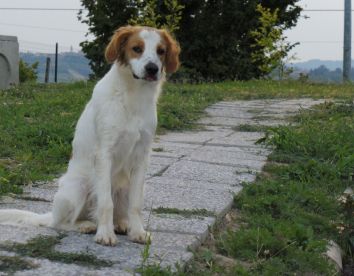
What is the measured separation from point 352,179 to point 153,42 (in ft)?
8.42

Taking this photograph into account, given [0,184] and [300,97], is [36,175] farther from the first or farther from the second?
[300,97]

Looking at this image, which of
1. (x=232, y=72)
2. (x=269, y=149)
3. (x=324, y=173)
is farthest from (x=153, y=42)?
(x=232, y=72)

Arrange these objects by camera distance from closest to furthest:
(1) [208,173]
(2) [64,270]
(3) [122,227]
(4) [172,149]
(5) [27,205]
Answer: (2) [64,270] → (3) [122,227] → (5) [27,205] → (1) [208,173] → (4) [172,149]

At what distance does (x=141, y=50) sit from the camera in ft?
11.4

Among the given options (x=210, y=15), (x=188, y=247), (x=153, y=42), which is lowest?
(x=188, y=247)

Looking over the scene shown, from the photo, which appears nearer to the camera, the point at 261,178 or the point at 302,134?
the point at 261,178

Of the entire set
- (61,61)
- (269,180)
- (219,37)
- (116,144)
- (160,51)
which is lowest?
(269,180)

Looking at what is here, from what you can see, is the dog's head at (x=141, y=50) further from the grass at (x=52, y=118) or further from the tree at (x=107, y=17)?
the tree at (x=107, y=17)

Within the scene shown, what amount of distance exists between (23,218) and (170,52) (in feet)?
4.34

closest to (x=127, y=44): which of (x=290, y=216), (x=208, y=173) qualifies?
(x=290, y=216)

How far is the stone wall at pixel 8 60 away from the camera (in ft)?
42.4

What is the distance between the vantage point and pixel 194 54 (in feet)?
62.2

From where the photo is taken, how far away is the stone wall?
12.9 m

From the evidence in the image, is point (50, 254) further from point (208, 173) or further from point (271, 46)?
point (271, 46)
